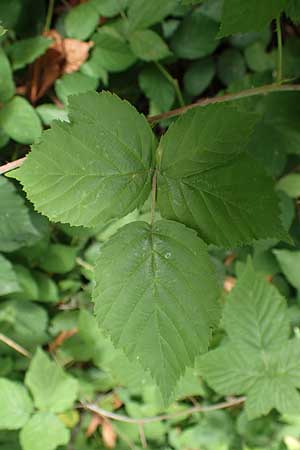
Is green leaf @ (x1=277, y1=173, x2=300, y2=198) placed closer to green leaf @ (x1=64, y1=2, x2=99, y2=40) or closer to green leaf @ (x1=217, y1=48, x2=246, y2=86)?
green leaf @ (x1=217, y1=48, x2=246, y2=86)

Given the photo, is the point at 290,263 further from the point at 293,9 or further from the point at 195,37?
the point at 293,9

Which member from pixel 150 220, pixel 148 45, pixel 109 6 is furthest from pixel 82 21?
pixel 150 220

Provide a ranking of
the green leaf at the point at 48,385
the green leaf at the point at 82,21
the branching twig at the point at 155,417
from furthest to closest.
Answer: the branching twig at the point at 155,417 → the green leaf at the point at 48,385 → the green leaf at the point at 82,21

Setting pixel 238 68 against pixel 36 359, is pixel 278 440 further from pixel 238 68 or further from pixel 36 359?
pixel 238 68

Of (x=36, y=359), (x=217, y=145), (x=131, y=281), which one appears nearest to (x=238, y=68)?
(x=217, y=145)

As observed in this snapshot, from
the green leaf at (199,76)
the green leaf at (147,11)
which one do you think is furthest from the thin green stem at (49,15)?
the green leaf at (199,76)

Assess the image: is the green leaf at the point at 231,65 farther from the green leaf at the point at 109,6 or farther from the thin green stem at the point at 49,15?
the thin green stem at the point at 49,15

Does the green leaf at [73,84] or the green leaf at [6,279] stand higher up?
the green leaf at [73,84]
